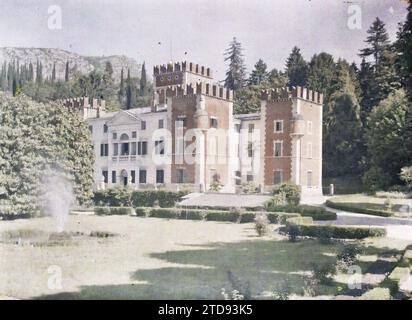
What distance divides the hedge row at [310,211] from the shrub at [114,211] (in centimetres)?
666

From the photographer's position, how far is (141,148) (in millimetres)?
25625

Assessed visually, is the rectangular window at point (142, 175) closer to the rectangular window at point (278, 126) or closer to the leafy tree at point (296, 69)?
the rectangular window at point (278, 126)

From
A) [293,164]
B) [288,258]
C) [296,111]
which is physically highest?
[296,111]

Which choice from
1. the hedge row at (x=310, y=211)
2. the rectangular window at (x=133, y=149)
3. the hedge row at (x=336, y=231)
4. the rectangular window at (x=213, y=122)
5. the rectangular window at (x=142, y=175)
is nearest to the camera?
the hedge row at (x=336, y=231)

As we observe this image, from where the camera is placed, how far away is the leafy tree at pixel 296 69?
1301 cm

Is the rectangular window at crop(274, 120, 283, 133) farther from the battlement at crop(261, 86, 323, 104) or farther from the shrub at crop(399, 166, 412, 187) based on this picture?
the shrub at crop(399, 166, 412, 187)

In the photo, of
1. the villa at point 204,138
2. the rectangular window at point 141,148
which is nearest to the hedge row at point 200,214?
the villa at point 204,138

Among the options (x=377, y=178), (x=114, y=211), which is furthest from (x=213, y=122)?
(x=377, y=178)

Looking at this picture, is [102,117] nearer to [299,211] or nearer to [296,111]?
[296,111]

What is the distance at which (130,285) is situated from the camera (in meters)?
8.83

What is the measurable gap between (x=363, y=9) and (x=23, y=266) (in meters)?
10.0

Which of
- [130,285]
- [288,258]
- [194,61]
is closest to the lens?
[130,285]

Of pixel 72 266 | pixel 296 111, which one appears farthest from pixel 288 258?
pixel 296 111

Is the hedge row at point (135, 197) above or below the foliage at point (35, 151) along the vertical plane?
below
